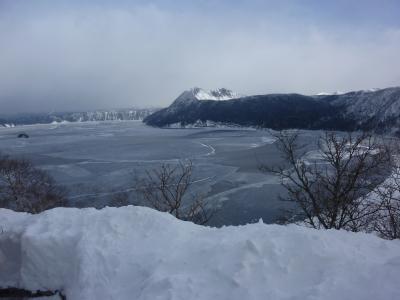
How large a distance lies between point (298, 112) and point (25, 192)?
328ft

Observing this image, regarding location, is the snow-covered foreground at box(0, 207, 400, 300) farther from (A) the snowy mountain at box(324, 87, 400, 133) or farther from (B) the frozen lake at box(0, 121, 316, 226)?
(A) the snowy mountain at box(324, 87, 400, 133)

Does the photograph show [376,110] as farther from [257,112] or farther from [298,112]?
[257,112]

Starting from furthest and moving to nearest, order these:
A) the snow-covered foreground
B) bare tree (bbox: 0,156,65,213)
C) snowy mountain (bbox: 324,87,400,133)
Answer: snowy mountain (bbox: 324,87,400,133)
bare tree (bbox: 0,156,65,213)
the snow-covered foreground

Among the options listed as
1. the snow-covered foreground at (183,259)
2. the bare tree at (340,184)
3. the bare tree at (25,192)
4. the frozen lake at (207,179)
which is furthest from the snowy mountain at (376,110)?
the snow-covered foreground at (183,259)

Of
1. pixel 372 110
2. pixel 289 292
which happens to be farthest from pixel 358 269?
pixel 372 110

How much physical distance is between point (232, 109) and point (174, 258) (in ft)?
397

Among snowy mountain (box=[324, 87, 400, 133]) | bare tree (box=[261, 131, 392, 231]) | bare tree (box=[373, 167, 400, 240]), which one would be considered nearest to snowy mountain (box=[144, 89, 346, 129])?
snowy mountain (box=[324, 87, 400, 133])

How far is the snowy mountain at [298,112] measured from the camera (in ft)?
273

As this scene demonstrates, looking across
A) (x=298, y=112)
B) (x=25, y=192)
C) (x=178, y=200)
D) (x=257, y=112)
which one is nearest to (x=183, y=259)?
(x=178, y=200)

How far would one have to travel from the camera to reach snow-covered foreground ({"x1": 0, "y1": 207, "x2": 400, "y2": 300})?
4184 mm

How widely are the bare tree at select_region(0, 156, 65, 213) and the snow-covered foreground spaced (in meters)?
10.3

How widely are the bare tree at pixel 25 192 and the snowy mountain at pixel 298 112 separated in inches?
2445

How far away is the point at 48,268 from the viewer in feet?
18.3

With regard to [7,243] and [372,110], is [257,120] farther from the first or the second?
[7,243]
